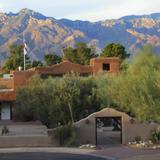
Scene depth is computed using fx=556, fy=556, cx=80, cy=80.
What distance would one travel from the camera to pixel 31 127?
170ft

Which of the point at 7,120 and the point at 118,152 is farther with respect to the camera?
the point at 7,120

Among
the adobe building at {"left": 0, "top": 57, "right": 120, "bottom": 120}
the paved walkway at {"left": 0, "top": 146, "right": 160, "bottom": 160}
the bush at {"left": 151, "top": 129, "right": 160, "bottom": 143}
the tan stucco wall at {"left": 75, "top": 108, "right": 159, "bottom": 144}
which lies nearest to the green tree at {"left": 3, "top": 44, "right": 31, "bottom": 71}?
the adobe building at {"left": 0, "top": 57, "right": 120, "bottom": 120}

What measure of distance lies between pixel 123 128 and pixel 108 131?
1300 cm

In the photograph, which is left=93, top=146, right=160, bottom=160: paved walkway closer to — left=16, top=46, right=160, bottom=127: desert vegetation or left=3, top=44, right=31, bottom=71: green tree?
left=16, top=46, right=160, bottom=127: desert vegetation

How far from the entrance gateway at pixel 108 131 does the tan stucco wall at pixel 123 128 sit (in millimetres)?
625

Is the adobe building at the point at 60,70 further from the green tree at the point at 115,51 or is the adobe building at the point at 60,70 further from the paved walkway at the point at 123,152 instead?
the paved walkway at the point at 123,152

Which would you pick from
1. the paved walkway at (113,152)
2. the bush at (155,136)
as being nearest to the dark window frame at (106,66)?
the bush at (155,136)

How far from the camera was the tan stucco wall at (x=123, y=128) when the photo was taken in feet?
153

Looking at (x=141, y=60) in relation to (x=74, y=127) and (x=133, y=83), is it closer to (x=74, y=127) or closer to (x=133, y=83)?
(x=133, y=83)

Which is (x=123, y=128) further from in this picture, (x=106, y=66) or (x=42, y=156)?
(x=106, y=66)

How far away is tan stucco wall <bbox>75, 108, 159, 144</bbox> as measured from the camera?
4662cm

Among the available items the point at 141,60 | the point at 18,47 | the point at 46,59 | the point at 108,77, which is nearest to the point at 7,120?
the point at 108,77

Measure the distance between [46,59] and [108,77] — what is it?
53.3 metres

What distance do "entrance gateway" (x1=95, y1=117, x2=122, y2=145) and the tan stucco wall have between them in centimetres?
63
